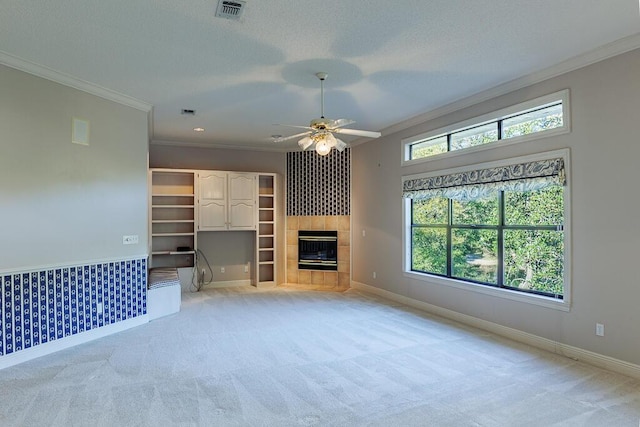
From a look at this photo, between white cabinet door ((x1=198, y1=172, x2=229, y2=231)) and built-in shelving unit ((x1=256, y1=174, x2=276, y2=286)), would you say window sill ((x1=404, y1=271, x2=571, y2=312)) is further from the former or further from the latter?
white cabinet door ((x1=198, y1=172, x2=229, y2=231))

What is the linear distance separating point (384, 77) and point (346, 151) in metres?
3.74

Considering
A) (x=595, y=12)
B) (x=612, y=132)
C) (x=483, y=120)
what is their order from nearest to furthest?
(x=595, y=12) < (x=612, y=132) < (x=483, y=120)

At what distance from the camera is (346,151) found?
8102mm

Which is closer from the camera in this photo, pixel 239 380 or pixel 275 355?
pixel 239 380

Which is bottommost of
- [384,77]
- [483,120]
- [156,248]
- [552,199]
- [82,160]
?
[156,248]

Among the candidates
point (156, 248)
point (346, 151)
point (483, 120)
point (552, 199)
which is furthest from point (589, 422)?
point (156, 248)

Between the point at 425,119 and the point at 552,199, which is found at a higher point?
the point at 425,119

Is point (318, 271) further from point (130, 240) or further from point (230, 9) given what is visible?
point (230, 9)

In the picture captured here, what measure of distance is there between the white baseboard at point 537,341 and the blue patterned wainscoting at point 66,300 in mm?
4183

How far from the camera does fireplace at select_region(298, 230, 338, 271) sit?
822cm

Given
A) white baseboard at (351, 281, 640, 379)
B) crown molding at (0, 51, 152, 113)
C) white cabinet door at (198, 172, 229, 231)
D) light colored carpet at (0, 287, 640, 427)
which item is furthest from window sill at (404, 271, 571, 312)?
crown molding at (0, 51, 152, 113)

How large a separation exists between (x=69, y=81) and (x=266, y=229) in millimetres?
4850

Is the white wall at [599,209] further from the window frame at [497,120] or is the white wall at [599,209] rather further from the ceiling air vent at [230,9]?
the ceiling air vent at [230,9]

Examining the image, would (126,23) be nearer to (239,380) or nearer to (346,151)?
(239,380)
